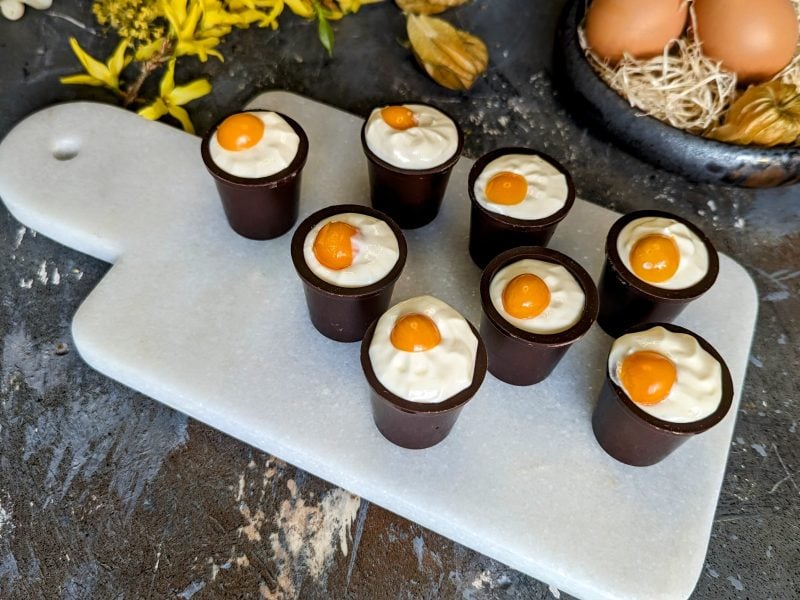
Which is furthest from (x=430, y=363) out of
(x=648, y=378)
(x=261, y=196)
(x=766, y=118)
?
(x=766, y=118)

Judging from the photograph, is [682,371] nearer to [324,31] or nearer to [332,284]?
[332,284]

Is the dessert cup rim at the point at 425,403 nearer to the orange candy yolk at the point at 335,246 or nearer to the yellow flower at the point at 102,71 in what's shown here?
the orange candy yolk at the point at 335,246

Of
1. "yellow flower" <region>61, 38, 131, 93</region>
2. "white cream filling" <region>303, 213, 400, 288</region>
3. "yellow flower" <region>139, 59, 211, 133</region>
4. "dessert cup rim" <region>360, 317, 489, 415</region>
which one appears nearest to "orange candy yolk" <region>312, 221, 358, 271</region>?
"white cream filling" <region>303, 213, 400, 288</region>

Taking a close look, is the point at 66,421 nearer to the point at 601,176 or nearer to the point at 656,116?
the point at 601,176

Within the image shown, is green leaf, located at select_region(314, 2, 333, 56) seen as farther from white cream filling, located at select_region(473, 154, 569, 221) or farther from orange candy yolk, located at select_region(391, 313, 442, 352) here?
orange candy yolk, located at select_region(391, 313, 442, 352)

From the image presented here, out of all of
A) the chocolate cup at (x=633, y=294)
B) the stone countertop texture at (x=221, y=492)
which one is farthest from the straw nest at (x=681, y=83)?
the chocolate cup at (x=633, y=294)
